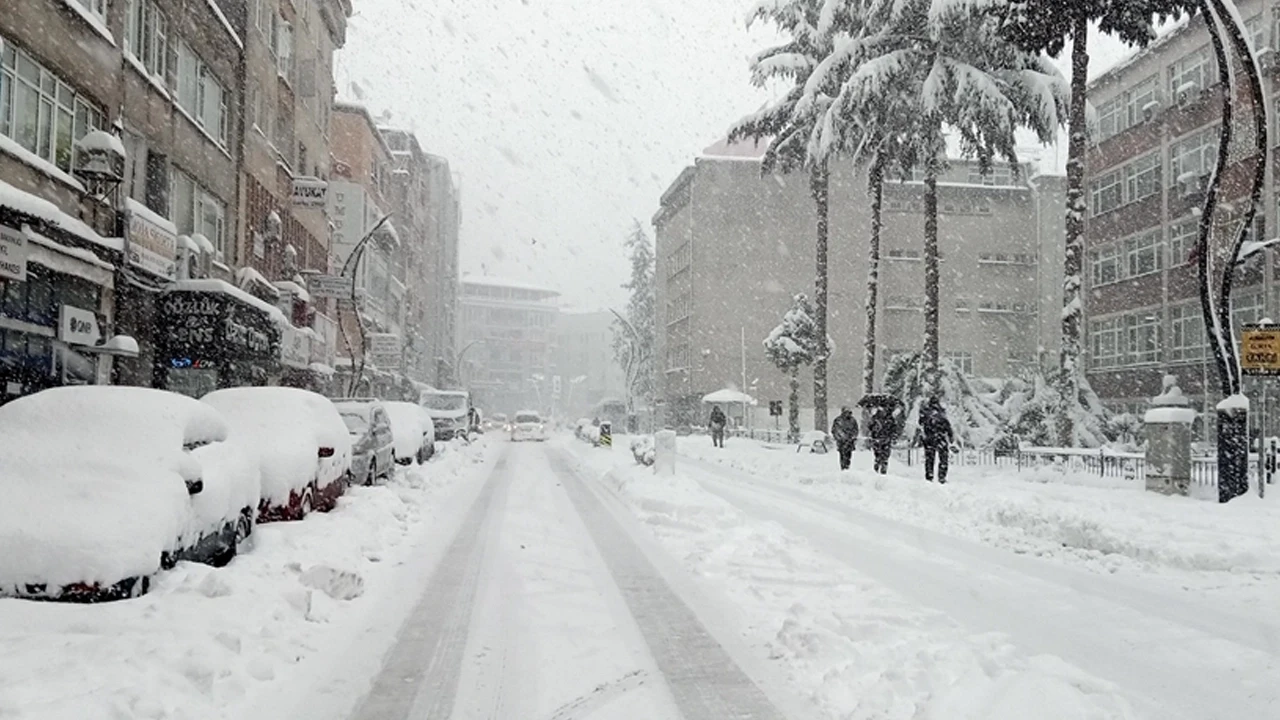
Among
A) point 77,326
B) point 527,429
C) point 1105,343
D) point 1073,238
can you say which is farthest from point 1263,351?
point 527,429

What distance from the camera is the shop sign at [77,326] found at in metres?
17.1

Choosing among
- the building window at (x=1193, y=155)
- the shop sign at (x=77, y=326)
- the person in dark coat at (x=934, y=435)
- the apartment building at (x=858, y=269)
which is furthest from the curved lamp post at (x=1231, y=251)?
the apartment building at (x=858, y=269)

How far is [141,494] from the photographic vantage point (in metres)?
7.21

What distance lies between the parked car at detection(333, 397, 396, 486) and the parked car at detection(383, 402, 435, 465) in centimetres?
263

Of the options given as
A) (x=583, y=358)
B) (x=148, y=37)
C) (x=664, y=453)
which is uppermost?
(x=583, y=358)

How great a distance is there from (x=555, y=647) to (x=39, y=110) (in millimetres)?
14268

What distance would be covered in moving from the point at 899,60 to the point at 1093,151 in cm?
2062

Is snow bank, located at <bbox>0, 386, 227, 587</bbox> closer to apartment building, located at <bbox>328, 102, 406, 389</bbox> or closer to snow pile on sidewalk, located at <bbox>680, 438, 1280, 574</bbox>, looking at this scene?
snow pile on sidewalk, located at <bbox>680, 438, 1280, 574</bbox>

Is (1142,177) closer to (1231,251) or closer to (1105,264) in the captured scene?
(1105,264)

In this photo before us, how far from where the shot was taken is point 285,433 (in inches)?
483

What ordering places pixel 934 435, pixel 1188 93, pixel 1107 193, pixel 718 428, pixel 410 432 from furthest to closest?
pixel 1107 193, pixel 718 428, pixel 1188 93, pixel 410 432, pixel 934 435

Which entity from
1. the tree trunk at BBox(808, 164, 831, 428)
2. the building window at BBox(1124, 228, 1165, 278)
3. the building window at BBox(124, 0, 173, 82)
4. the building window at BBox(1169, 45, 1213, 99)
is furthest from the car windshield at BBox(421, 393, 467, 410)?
the building window at BBox(1169, 45, 1213, 99)

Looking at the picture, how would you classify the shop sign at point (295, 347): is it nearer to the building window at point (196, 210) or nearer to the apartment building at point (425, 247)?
the building window at point (196, 210)

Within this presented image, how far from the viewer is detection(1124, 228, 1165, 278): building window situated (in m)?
39.6
